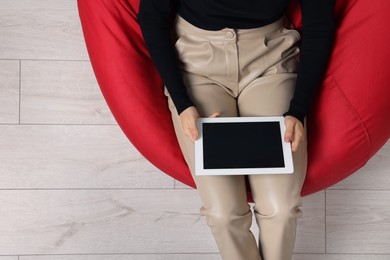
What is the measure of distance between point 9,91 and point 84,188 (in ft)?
1.23

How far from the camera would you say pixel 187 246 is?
1.78 metres

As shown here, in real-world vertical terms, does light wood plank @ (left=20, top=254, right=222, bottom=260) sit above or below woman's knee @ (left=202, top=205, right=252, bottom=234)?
below

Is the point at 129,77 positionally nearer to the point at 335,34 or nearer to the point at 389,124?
the point at 335,34

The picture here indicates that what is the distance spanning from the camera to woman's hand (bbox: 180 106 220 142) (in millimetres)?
1324

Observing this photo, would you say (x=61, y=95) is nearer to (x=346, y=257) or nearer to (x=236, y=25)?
(x=236, y=25)

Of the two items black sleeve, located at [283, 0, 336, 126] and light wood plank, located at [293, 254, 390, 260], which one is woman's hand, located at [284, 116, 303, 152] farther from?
light wood plank, located at [293, 254, 390, 260]

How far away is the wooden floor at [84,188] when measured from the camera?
1.78 m

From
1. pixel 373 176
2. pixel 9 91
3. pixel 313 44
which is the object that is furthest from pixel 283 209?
pixel 9 91

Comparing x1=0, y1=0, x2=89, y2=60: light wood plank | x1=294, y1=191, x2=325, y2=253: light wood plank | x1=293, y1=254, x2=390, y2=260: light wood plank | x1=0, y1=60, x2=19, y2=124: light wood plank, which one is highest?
x1=0, y1=0, x2=89, y2=60: light wood plank

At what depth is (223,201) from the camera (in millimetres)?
1324

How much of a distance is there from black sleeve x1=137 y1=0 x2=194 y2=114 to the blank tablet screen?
0.11 metres

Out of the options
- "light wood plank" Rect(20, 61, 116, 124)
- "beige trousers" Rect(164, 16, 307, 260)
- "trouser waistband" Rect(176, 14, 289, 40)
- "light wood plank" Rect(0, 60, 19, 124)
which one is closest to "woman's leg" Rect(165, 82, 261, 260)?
"beige trousers" Rect(164, 16, 307, 260)

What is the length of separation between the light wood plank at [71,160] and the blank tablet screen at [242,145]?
0.51 meters

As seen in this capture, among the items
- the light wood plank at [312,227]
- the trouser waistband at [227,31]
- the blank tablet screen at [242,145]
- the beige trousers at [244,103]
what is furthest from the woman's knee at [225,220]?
the light wood plank at [312,227]
